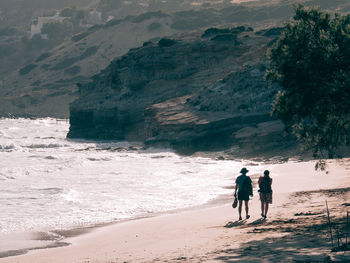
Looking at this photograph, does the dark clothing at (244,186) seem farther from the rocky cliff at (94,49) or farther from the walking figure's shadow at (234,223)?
the rocky cliff at (94,49)

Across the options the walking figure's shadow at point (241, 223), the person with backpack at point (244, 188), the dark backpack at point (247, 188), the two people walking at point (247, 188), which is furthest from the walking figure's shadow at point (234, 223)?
the dark backpack at point (247, 188)

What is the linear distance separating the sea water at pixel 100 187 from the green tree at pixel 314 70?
25.7 ft

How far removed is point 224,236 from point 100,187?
1596cm

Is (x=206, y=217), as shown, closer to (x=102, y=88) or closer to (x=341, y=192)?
(x=341, y=192)

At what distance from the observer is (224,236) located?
17250mm

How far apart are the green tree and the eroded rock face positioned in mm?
29519

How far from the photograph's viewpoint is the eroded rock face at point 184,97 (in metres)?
55.4

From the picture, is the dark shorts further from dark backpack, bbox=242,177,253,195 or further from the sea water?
the sea water

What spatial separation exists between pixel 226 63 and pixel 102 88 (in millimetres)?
16842

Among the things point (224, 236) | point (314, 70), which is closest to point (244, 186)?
point (224, 236)

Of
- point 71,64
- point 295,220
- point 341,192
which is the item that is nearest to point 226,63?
point 341,192

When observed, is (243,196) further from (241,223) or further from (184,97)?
(184,97)

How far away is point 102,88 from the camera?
81.4 m

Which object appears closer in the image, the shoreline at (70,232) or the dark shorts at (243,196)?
the shoreline at (70,232)
